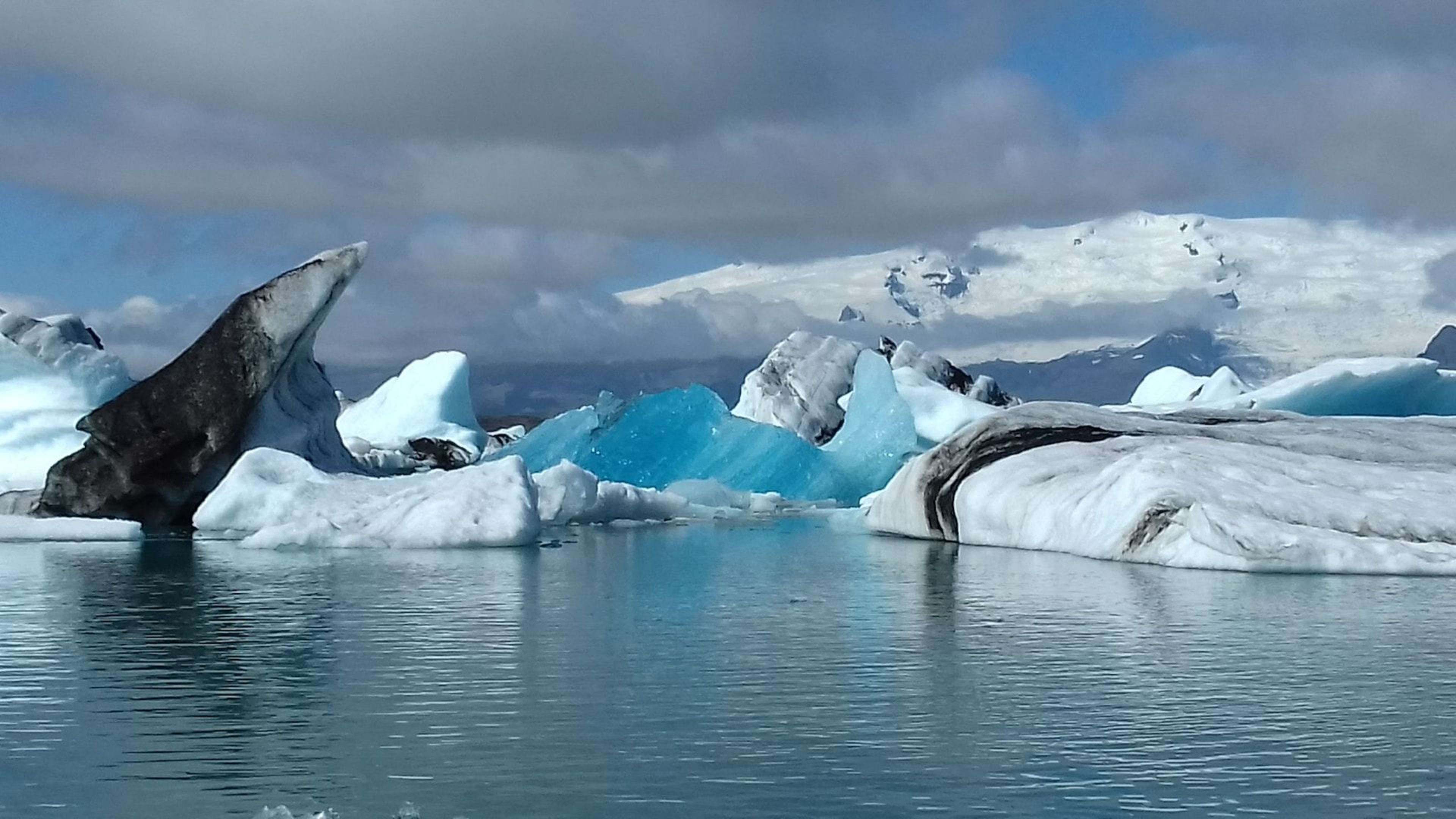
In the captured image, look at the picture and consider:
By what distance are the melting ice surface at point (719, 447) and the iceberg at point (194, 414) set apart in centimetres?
921

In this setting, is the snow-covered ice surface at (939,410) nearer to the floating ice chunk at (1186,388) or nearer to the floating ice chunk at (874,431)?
the floating ice chunk at (874,431)

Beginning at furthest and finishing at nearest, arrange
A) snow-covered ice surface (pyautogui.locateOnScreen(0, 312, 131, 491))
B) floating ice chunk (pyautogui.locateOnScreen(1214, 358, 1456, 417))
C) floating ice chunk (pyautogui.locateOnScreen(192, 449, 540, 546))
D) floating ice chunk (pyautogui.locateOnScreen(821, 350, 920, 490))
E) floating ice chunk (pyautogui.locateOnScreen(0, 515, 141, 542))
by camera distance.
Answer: floating ice chunk (pyautogui.locateOnScreen(821, 350, 920, 490)) < snow-covered ice surface (pyautogui.locateOnScreen(0, 312, 131, 491)) < floating ice chunk (pyautogui.locateOnScreen(1214, 358, 1456, 417)) < floating ice chunk (pyautogui.locateOnScreen(0, 515, 141, 542)) < floating ice chunk (pyautogui.locateOnScreen(192, 449, 540, 546))

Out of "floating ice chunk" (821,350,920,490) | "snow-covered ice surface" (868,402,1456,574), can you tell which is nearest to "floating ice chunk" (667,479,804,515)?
"floating ice chunk" (821,350,920,490)

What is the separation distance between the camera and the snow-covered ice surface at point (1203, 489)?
467 inches

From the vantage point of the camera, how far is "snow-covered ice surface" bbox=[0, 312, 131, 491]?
78.4 feet

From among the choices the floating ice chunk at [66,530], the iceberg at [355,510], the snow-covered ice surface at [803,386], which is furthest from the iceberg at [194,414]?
the snow-covered ice surface at [803,386]

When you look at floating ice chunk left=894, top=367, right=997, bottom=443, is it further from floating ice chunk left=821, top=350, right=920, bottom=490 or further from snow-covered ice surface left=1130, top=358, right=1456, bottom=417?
snow-covered ice surface left=1130, top=358, right=1456, bottom=417

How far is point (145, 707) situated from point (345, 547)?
408 inches

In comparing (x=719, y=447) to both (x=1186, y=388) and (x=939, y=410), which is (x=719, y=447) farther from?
(x=1186, y=388)

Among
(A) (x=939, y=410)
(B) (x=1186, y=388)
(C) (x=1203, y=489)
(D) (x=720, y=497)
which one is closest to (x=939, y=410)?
(A) (x=939, y=410)

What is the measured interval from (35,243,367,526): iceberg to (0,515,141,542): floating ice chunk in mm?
1147

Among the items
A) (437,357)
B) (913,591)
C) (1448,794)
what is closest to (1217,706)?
(1448,794)

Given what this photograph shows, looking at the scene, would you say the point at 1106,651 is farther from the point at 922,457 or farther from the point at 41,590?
the point at 922,457

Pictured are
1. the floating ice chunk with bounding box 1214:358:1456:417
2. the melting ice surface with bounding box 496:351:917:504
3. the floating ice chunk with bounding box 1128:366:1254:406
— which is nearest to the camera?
the floating ice chunk with bounding box 1214:358:1456:417
